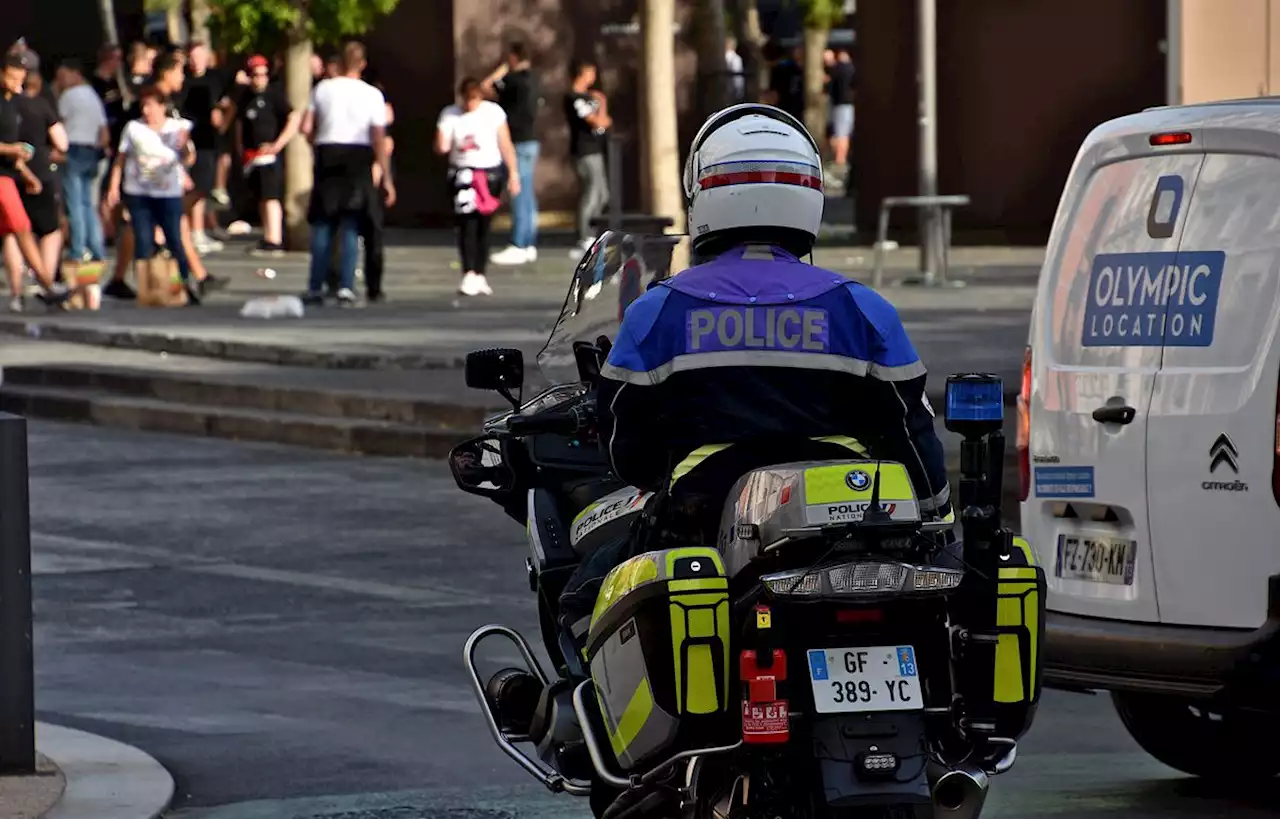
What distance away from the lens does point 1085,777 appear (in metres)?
7.47

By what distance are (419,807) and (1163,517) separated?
2075mm

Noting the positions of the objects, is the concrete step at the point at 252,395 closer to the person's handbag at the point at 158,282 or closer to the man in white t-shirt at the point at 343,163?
the man in white t-shirt at the point at 343,163

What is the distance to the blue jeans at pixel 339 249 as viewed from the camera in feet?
70.3

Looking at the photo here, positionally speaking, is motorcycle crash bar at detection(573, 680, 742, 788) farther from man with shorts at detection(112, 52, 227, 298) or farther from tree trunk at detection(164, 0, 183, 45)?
tree trunk at detection(164, 0, 183, 45)

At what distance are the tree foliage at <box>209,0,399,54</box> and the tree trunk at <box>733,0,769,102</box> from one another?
6.39 metres

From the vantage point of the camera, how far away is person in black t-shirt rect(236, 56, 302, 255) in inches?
1136

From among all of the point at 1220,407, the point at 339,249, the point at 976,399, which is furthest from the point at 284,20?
the point at 976,399

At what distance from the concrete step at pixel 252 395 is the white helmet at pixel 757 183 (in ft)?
30.8

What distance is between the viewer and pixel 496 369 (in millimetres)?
6199

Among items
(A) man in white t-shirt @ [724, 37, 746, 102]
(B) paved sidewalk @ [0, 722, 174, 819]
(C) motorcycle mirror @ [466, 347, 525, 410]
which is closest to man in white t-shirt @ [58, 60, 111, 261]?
(A) man in white t-shirt @ [724, 37, 746, 102]

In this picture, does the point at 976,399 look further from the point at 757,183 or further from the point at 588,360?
the point at 588,360

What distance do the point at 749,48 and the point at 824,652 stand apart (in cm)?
3293

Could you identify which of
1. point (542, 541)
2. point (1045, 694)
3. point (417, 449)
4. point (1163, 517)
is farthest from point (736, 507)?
point (417, 449)

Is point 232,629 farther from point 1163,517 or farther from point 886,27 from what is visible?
point 886,27
